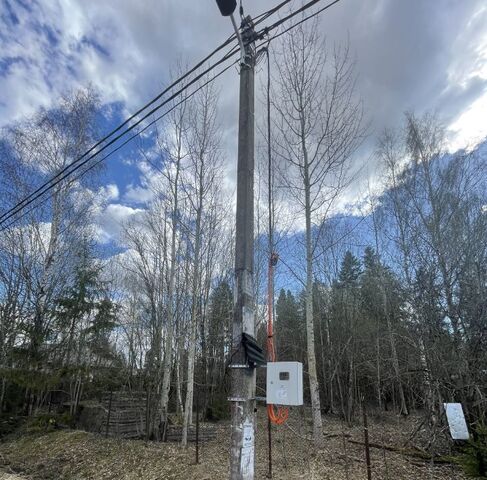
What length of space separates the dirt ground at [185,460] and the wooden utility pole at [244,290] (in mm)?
3933

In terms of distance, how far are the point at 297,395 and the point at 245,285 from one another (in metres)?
0.95

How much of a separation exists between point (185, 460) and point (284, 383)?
18.3ft

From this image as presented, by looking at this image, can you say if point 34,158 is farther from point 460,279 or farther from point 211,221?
point 460,279

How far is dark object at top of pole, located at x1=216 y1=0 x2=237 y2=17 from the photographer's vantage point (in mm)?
3129

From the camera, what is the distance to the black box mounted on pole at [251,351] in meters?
2.65

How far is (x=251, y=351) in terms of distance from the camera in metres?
2.66

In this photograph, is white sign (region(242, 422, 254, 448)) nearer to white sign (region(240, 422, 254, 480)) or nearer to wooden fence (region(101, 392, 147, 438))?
white sign (region(240, 422, 254, 480))

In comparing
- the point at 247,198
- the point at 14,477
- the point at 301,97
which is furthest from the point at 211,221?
the point at 247,198

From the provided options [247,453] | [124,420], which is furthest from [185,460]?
[247,453]

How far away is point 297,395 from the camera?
107 inches

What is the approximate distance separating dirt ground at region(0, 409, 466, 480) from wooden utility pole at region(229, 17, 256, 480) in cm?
393

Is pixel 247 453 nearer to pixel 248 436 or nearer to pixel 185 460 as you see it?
pixel 248 436

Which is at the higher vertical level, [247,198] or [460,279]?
[460,279]

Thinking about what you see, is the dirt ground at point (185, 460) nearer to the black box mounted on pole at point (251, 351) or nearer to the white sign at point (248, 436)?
the white sign at point (248, 436)
